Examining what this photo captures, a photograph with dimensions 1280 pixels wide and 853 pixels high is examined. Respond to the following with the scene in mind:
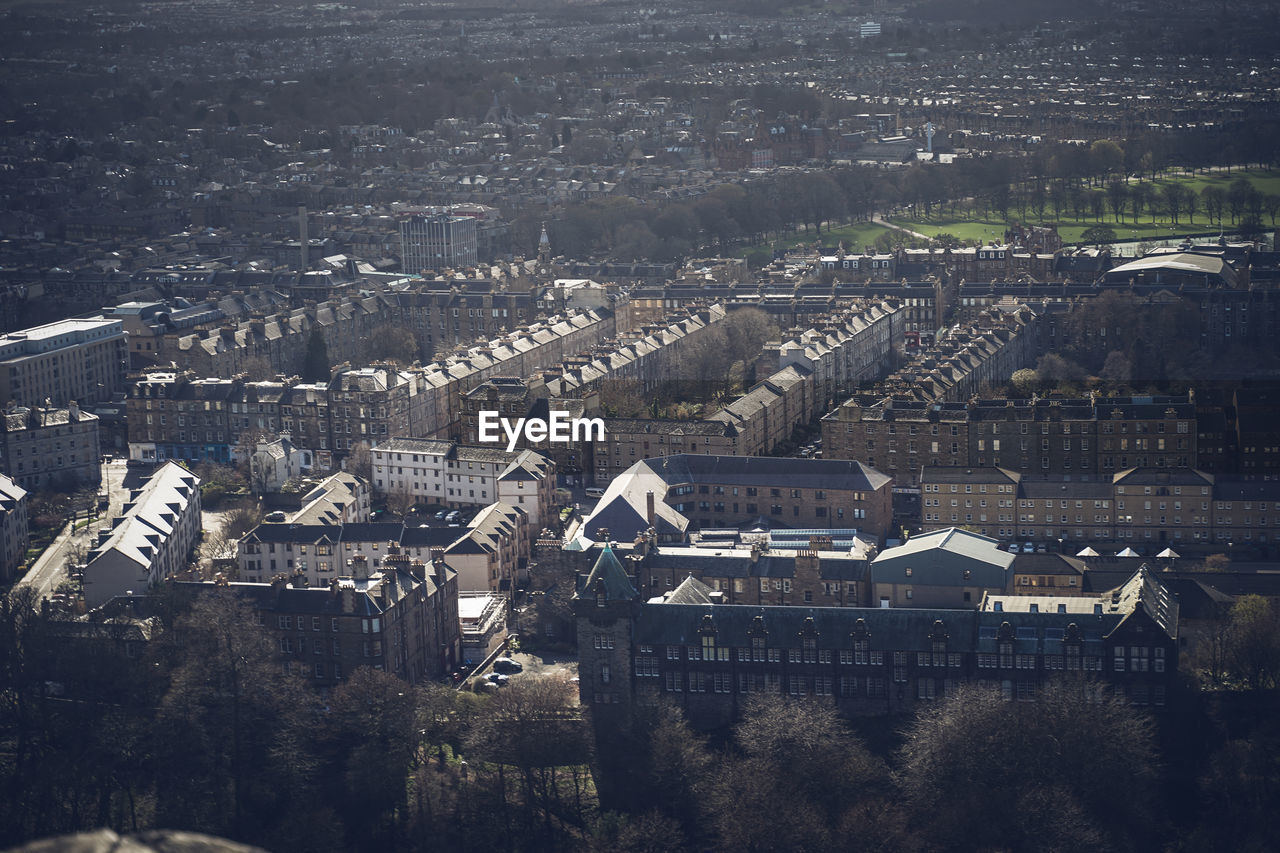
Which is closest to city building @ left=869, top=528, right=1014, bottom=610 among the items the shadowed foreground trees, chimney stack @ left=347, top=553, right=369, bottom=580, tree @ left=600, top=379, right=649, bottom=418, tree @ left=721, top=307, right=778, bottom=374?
the shadowed foreground trees

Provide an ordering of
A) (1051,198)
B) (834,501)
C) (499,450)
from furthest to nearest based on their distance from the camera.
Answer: (1051,198), (499,450), (834,501)

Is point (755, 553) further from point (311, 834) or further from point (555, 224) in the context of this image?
point (555, 224)

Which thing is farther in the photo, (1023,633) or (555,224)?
(555,224)

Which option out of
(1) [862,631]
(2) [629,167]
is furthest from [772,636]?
(2) [629,167]

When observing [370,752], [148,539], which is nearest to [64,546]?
[148,539]

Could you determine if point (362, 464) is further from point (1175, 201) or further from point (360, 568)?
point (1175, 201)
